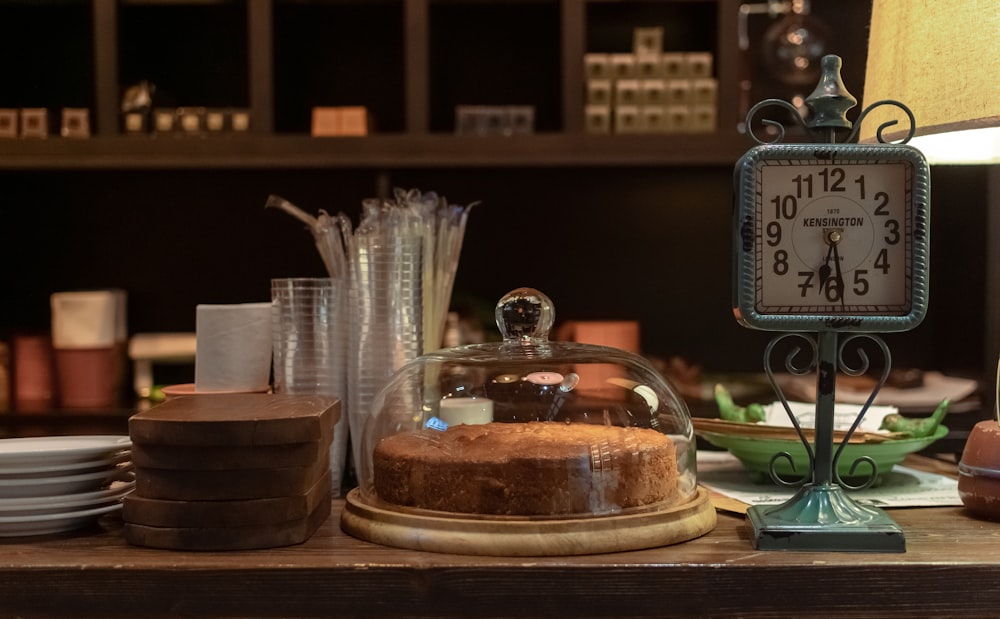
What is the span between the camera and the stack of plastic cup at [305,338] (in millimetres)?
1158

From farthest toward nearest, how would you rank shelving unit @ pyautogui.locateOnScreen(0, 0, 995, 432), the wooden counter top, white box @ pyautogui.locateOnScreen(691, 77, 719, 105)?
shelving unit @ pyautogui.locateOnScreen(0, 0, 995, 432) < white box @ pyautogui.locateOnScreen(691, 77, 719, 105) < the wooden counter top

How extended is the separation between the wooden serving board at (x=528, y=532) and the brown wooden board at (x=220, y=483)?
3.4 inches

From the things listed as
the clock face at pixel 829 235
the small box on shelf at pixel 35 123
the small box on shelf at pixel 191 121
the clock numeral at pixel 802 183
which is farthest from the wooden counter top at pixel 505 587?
the small box on shelf at pixel 35 123

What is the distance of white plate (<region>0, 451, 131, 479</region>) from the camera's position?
943 mm

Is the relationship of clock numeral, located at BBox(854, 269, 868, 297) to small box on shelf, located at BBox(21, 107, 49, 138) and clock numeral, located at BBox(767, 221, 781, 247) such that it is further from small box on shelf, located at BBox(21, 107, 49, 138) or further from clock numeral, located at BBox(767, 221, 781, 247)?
small box on shelf, located at BBox(21, 107, 49, 138)

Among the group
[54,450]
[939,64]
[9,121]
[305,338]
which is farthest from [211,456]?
[9,121]

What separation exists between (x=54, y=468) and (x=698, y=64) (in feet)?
6.82

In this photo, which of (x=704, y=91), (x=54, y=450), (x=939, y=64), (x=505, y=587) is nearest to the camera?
(x=505, y=587)

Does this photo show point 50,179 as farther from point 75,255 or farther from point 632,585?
point 632,585

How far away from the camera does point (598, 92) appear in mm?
2600

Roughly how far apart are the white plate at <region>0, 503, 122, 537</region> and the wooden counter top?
0.33 feet

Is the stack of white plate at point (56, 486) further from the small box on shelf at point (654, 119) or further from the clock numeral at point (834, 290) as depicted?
the small box on shelf at point (654, 119)

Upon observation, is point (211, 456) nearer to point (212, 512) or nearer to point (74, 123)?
point (212, 512)

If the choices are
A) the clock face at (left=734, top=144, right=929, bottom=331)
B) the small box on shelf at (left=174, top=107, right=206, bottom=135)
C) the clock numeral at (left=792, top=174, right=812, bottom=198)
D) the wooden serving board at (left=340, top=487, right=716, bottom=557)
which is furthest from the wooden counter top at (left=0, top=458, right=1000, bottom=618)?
the small box on shelf at (left=174, top=107, right=206, bottom=135)
